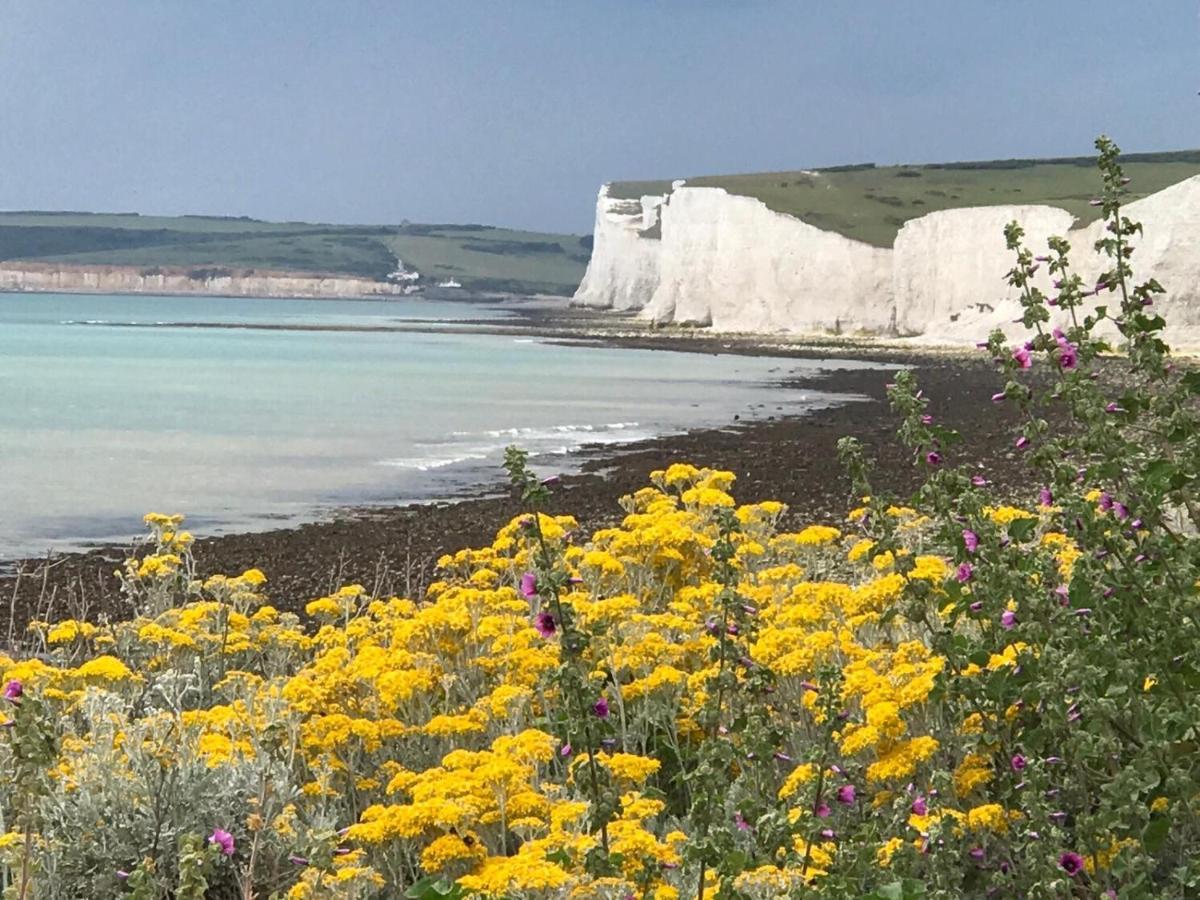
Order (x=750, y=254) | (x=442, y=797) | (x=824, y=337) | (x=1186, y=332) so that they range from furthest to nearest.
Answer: (x=750, y=254) < (x=824, y=337) < (x=1186, y=332) < (x=442, y=797)

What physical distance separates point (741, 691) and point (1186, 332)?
56381mm

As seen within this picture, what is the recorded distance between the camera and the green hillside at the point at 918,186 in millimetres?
92750

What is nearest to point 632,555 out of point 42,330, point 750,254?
point 750,254

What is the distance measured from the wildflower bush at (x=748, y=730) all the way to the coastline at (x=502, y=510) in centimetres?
297

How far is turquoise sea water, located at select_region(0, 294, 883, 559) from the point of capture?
74.4 ft

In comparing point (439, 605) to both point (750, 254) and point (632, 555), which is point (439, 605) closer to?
point (632, 555)

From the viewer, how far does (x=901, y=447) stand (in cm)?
2823

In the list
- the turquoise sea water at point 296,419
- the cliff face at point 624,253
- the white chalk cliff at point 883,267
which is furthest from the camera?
the cliff face at point 624,253

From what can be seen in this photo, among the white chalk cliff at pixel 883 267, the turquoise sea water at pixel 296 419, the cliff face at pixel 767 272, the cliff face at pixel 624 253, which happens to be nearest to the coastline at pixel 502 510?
the turquoise sea water at pixel 296 419

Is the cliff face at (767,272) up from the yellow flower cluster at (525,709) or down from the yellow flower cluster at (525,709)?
up

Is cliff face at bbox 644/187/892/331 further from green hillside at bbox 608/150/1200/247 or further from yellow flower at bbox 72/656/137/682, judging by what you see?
yellow flower at bbox 72/656/137/682

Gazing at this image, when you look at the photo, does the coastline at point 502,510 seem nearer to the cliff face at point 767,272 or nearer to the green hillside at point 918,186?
the cliff face at point 767,272

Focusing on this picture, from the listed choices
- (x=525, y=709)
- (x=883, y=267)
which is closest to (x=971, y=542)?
(x=525, y=709)

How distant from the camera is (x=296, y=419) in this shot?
36.4m
